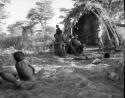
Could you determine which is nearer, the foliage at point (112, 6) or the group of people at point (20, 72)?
the group of people at point (20, 72)

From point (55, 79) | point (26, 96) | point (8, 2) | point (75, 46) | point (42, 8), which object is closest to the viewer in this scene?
point (26, 96)

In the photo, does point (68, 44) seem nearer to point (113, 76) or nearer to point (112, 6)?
point (113, 76)

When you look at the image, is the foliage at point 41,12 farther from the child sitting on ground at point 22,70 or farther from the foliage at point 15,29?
the child sitting on ground at point 22,70

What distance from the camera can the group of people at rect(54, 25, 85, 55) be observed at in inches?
419

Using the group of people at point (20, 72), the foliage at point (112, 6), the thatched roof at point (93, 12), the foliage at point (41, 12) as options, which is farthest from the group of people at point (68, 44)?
the foliage at point (41, 12)

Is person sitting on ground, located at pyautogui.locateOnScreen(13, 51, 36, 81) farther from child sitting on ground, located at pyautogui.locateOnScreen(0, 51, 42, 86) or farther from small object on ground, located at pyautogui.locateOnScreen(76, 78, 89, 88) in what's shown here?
small object on ground, located at pyautogui.locateOnScreen(76, 78, 89, 88)

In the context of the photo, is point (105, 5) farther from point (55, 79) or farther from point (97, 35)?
point (55, 79)

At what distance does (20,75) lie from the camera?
4832 millimetres

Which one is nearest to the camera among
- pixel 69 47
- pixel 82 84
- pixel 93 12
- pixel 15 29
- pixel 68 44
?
pixel 82 84

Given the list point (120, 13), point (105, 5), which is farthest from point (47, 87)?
point (120, 13)

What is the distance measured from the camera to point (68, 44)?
11.2 metres

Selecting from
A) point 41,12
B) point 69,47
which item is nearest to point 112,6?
point 69,47

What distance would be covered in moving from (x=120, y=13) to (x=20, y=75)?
75.4 feet

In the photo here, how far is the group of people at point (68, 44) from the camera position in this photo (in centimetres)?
1064
